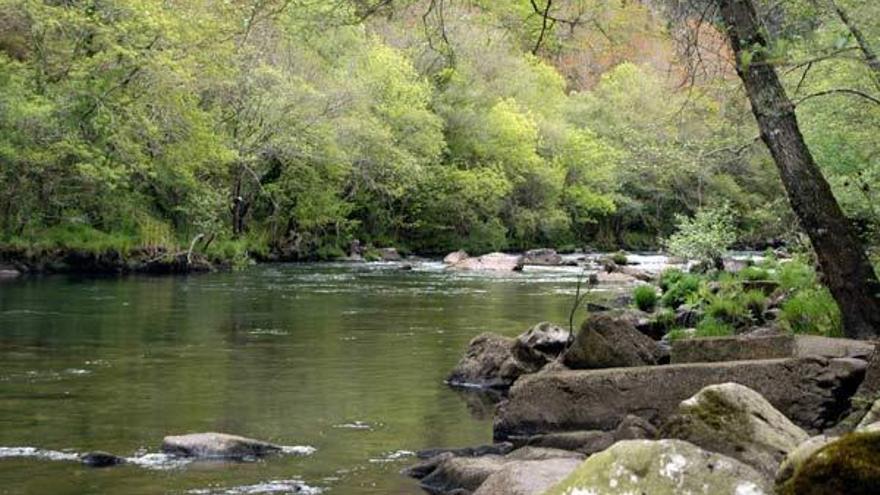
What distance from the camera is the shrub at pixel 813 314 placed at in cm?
1475

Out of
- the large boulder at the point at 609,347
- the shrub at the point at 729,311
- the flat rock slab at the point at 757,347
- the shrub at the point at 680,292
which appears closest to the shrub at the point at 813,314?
the shrub at the point at 729,311

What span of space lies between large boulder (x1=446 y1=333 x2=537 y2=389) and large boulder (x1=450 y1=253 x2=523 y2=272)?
27456 mm

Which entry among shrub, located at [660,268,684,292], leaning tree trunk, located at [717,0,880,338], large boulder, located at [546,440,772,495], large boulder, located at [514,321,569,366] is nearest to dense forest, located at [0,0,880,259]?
leaning tree trunk, located at [717,0,880,338]

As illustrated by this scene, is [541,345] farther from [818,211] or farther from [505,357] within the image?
[818,211]

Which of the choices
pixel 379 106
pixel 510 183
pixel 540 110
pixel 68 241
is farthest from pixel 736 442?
pixel 540 110

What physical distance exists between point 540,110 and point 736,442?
213 ft

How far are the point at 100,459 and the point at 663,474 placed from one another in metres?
7.07

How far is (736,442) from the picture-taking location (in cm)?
781

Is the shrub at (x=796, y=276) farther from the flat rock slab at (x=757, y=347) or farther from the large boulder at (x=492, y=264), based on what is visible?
the large boulder at (x=492, y=264)

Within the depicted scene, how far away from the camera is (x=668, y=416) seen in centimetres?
1002

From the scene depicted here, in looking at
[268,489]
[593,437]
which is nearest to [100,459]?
[268,489]

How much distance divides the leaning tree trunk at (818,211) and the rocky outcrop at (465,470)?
4.46m

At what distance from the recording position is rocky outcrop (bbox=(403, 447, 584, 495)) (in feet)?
32.9

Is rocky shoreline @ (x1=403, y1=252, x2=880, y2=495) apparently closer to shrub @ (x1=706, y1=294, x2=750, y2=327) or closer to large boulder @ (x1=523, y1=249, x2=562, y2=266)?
shrub @ (x1=706, y1=294, x2=750, y2=327)
